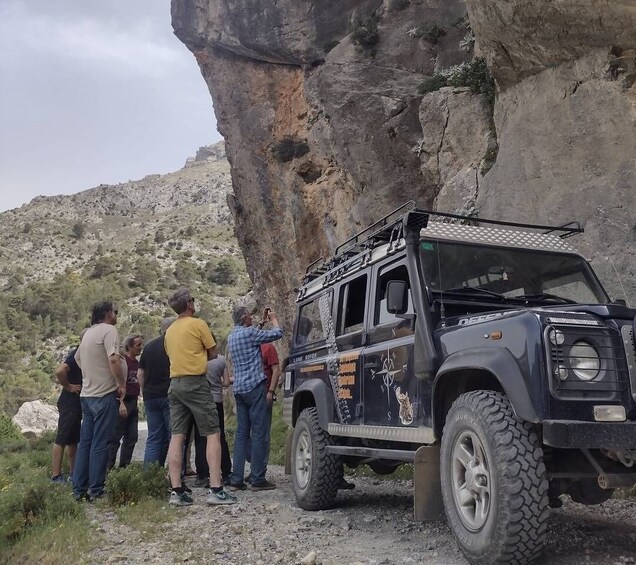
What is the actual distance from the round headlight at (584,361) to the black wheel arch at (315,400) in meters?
2.98

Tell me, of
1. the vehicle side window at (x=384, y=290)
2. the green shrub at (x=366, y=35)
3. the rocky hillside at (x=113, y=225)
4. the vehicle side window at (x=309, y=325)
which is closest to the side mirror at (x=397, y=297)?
the vehicle side window at (x=384, y=290)

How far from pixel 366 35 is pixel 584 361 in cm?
A: 1773

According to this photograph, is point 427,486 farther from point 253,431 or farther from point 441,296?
point 253,431

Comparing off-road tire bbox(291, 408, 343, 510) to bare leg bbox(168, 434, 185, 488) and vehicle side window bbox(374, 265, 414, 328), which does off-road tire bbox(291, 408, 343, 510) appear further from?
vehicle side window bbox(374, 265, 414, 328)

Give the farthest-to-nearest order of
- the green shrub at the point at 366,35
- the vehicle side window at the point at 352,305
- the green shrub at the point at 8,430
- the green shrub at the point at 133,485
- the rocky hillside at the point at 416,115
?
1. the green shrub at the point at 8,430
2. the green shrub at the point at 366,35
3. the rocky hillside at the point at 416,115
4. the green shrub at the point at 133,485
5. the vehicle side window at the point at 352,305

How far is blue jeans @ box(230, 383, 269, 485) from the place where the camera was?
24.8 ft

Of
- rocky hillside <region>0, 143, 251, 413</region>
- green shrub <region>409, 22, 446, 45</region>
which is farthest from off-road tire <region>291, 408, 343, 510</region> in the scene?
rocky hillside <region>0, 143, 251, 413</region>

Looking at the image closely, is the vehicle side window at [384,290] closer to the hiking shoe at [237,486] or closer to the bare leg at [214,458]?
the bare leg at [214,458]

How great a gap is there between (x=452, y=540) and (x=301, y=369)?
2.88 m

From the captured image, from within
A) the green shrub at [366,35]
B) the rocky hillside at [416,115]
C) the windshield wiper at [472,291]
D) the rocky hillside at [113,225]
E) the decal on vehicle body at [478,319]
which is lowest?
the decal on vehicle body at [478,319]

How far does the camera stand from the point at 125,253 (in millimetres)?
64562

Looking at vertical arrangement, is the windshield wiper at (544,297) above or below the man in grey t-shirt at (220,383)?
above

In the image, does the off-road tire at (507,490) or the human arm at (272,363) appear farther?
the human arm at (272,363)

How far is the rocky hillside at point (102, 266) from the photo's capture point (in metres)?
48.5
